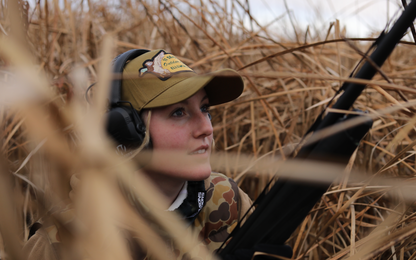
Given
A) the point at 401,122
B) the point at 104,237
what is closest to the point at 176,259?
the point at 104,237

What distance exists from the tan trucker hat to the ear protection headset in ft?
0.13

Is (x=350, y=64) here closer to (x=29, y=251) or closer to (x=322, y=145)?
(x=322, y=145)

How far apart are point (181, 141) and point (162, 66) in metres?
0.25

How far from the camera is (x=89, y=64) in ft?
5.04

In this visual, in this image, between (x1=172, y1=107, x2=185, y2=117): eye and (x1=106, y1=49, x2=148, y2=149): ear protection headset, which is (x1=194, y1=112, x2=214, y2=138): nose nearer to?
(x1=172, y1=107, x2=185, y2=117): eye

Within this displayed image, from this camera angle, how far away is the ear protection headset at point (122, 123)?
777 mm

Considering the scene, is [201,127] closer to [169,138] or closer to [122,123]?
[169,138]

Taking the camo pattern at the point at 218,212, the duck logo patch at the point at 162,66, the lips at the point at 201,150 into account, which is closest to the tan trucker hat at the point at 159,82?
the duck logo patch at the point at 162,66

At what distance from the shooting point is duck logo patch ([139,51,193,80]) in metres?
0.87

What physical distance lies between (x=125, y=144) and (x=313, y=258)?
0.80m

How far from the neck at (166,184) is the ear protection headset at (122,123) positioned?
150mm

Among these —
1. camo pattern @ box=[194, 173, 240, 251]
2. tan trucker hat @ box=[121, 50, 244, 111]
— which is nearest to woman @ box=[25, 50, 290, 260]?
tan trucker hat @ box=[121, 50, 244, 111]

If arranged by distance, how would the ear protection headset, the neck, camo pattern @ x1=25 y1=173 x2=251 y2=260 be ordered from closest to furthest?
the ear protection headset, the neck, camo pattern @ x1=25 y1=173 x2=251 y2=260

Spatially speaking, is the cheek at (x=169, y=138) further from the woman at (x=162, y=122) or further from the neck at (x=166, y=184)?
the neck at (x=166, y=184)
